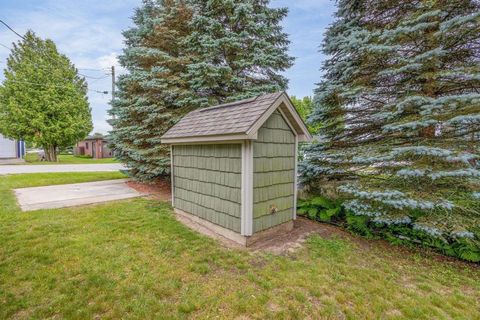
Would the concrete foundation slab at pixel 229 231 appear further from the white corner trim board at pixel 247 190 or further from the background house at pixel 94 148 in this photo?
the background house at pixel 94 148

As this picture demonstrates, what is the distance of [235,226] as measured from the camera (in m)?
4.01

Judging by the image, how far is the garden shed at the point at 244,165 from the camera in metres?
3.79

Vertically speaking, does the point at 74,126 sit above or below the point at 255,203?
above

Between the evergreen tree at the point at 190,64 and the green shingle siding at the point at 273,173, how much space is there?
3.34 metres

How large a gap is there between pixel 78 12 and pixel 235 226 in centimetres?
954

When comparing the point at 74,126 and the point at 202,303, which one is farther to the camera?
the point at 74,126

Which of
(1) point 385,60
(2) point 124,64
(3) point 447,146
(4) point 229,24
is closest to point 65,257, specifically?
(3) point 447,146

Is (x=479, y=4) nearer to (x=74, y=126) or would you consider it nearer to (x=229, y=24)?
(x=229, y=24)

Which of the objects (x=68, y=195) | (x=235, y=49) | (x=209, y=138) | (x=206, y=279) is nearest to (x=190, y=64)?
(x=235, y=49)

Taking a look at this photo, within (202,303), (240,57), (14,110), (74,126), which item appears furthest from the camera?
(74,126)

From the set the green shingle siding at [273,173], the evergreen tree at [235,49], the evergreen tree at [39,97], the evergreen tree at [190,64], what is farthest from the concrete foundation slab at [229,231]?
the evergreen tree at [39,97]

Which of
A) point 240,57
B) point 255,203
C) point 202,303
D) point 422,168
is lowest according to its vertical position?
point 202,303

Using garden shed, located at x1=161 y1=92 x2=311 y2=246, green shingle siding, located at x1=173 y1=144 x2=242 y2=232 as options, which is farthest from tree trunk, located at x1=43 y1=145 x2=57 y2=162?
garden shed, located at x1=161 y1=92 x2=311 y2=246

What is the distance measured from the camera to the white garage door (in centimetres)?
2234
